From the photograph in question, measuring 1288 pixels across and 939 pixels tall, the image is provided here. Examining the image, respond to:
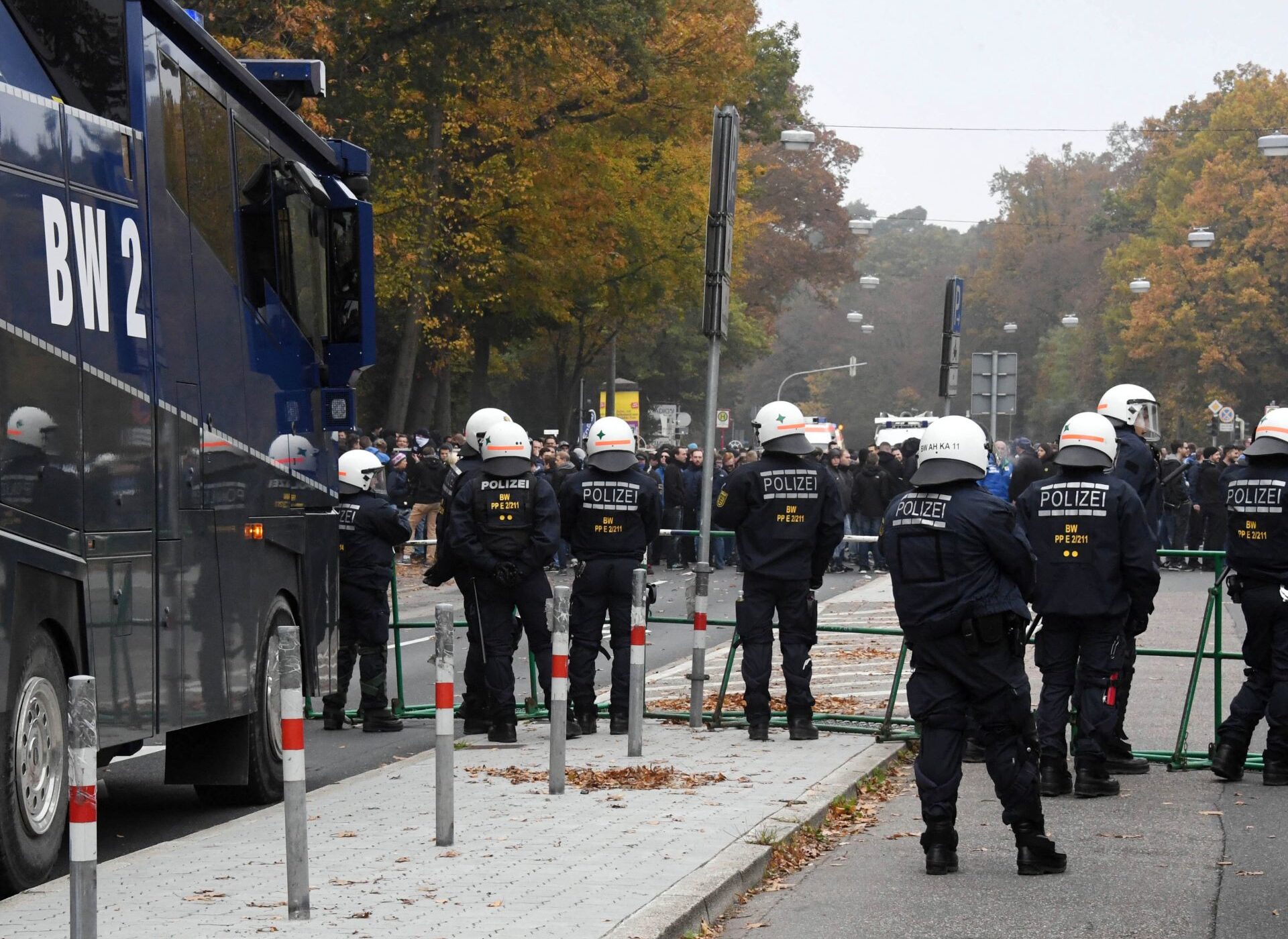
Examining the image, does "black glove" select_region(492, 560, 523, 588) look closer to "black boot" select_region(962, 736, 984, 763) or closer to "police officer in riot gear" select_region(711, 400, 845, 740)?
"police officer in riot gear" select_region(711, 400, 845, 740)

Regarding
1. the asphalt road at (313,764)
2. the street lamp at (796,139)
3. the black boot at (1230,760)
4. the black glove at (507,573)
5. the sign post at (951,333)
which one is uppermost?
the street lamp at (796,139)

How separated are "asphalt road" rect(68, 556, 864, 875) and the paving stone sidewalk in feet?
1.81

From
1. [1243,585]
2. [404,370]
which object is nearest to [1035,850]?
[1243,585]

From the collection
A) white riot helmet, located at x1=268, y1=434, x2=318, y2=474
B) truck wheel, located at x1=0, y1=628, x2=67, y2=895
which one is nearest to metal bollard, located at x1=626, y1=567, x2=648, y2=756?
white riot helmet, located at x1=268, y1=434, x2=318, y2=474

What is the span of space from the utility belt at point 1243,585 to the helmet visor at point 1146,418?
1.12 metres

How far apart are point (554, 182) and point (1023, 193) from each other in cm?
7659

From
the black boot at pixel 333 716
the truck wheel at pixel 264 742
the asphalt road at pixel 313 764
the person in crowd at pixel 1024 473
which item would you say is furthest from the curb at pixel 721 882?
the person in crowd at pixel 1024 473

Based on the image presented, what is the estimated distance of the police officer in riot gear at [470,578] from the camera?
40.0ft

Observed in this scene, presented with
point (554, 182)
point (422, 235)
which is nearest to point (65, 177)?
point (422, 235)

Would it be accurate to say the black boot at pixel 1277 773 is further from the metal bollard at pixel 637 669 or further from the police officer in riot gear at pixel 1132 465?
the metal bollard at pixel 637 669

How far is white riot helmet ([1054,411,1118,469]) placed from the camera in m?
9.91

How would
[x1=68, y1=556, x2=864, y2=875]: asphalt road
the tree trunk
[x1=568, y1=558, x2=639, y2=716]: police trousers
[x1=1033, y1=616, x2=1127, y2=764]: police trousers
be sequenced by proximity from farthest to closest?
the tree trunk, [x1=568, y1=558, x2=639, y2=716]: police trousers, [x1=1033, y1=616, x2=1127, y2=764]: police trousers, [x1=68, y1=556, x2=864, y2=875]: asphalt road

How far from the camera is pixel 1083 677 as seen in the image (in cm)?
1018

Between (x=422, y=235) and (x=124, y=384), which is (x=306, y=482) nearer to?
(x=124, y=384)
